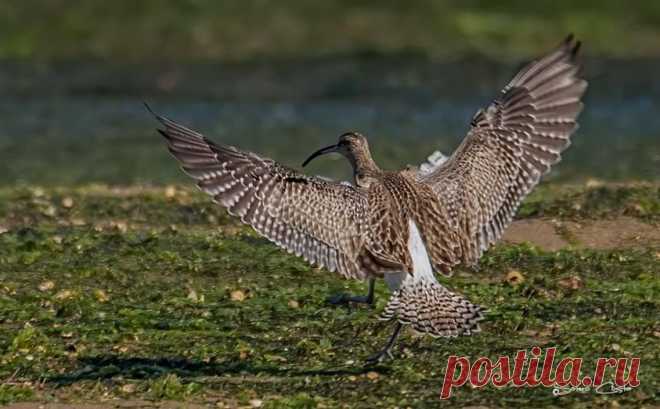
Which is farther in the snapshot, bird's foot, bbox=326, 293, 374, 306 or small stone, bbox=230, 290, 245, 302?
small stone, bbox=230, 290, 245, 302

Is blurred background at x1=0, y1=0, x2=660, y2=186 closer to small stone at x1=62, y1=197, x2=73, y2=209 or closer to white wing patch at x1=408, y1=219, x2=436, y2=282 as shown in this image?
small stone at x1=62, y1=197, x2=73, y2=209

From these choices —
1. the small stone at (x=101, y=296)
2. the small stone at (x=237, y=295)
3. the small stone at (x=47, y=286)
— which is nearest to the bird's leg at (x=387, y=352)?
the small stone at (x=237, y=295)

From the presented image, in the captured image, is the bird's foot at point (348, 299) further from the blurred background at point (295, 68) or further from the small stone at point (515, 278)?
the blurred background at point (295, 68)

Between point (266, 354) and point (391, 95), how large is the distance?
587 inches

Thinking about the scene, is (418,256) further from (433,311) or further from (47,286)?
(47,286)

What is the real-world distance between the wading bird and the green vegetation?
1596cm

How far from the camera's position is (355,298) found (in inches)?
425

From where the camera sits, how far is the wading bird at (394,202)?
372 inches

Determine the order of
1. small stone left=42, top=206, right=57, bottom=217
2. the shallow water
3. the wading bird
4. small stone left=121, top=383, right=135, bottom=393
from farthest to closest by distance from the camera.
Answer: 1. the shallow water
2. small stone left=42, top=206, right=57, bottom=217
3. the wading bird
4. small stone left=121, top=383, right=135, bottom=393

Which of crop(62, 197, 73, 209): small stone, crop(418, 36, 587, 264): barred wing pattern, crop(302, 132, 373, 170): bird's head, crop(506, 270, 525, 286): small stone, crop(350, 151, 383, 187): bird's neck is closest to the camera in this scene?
crop(418, 36, 587, 264): barred wing pattern

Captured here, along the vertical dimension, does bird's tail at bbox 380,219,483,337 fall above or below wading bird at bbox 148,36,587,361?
below

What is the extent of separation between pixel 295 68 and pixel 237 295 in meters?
14.4

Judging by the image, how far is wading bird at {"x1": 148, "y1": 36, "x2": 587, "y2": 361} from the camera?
372 inches

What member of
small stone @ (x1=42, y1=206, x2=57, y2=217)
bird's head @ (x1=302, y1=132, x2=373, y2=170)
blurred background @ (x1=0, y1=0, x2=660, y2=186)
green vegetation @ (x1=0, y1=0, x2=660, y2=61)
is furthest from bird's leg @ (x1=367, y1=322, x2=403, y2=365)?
green vegetation @ (x1=0, y1=0, x2=660, y2=61)
